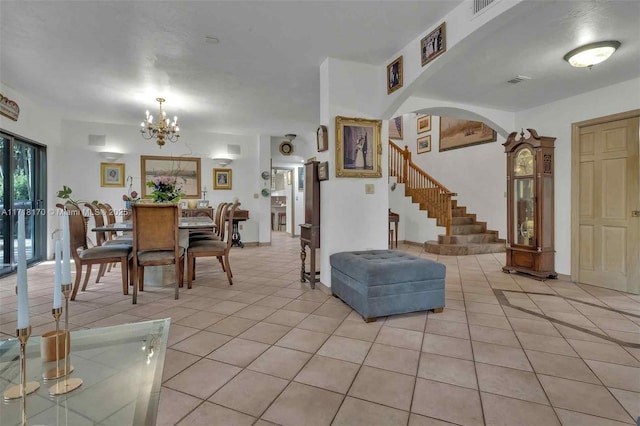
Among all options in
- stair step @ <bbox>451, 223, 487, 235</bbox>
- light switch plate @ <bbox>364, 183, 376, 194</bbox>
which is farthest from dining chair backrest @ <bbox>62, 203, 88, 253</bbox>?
stair step @ <bbox>451, 223, 487, 235</bbox>

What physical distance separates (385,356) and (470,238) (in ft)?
16.9

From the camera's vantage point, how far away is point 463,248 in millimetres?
6059

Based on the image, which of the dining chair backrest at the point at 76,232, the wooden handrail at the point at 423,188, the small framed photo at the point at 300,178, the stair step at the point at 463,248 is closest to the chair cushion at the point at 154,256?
the dining chair backrest at the point at 76,232

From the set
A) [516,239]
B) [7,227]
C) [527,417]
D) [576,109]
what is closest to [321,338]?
[527,417]

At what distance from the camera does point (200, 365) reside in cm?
190

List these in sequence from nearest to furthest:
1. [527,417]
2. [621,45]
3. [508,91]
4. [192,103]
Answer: [527,417]
[621,45]
[508,91]
[192,103]

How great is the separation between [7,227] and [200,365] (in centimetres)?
456

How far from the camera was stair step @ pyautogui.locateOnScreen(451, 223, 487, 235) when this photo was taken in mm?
6562

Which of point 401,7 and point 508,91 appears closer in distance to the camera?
point 401,7

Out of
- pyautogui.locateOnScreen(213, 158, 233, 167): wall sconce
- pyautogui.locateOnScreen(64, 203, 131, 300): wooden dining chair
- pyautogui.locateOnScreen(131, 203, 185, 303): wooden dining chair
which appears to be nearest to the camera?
pyautogui.locateOnScreen(131, 203, 185, 303): wooden dining chair

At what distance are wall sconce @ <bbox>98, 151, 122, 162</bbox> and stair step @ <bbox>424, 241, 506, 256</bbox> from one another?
6.61 metres

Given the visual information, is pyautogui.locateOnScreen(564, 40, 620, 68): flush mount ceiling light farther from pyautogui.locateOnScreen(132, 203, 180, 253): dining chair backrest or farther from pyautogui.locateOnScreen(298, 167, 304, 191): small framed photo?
pyautogui.locateOnScreen(298, 167, 304, 191): small framed photo

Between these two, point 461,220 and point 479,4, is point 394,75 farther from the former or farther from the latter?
point 461,220

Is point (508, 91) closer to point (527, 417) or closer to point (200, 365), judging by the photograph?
point (527, 417)
